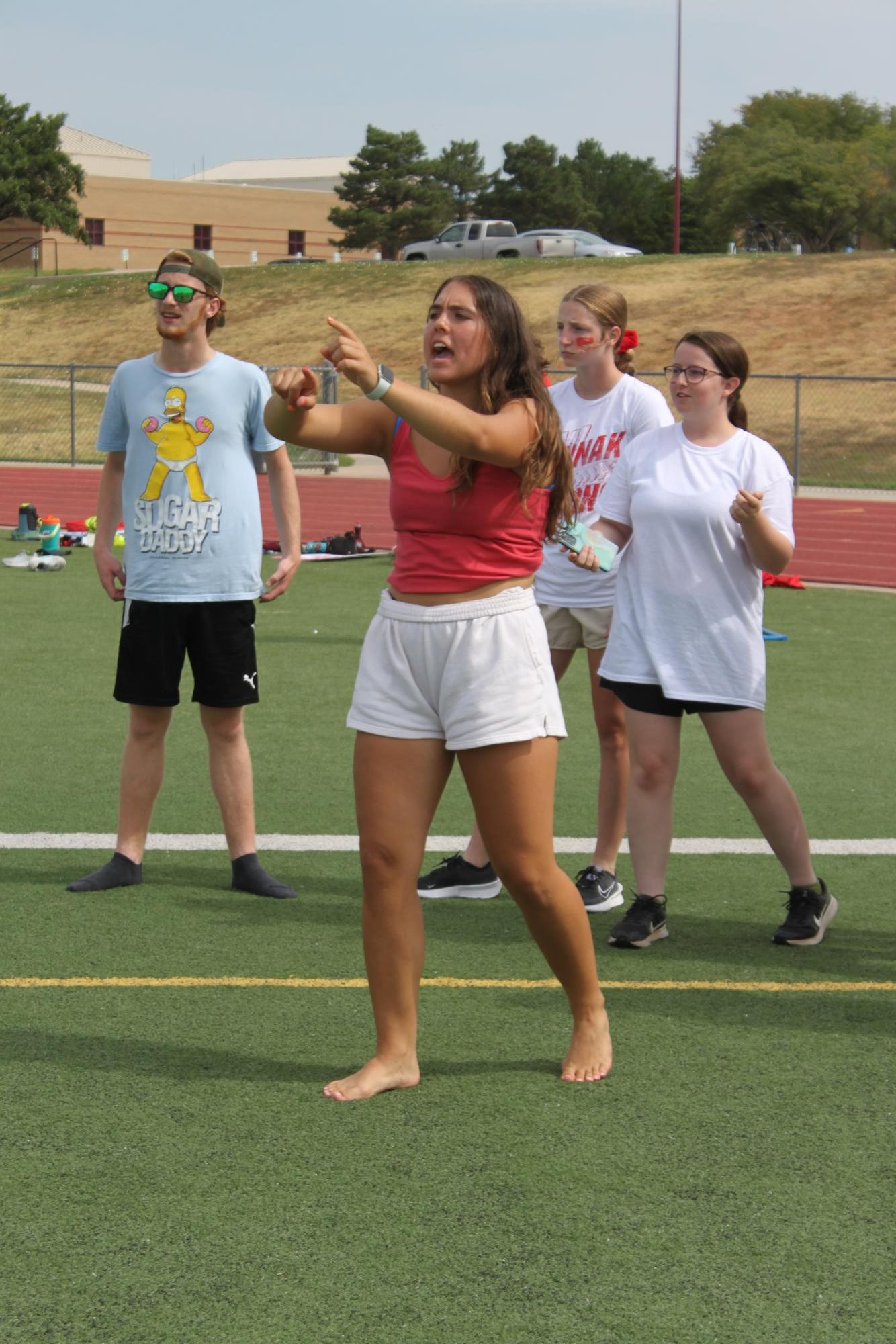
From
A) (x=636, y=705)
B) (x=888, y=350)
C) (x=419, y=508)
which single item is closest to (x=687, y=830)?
(x=636, y=705)

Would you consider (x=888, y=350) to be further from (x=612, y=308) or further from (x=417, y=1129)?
(x=417, y=1129)

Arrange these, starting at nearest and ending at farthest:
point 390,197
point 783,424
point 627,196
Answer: point 783,424 < point 390,197 < point 627,196

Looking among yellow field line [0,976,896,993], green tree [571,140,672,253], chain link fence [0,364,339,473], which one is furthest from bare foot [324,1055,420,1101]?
green tree [571,140,672,253]

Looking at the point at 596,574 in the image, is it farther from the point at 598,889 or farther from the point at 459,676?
the point at 459,676

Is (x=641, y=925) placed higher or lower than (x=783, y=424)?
lower

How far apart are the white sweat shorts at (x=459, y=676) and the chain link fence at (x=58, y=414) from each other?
20.2 m

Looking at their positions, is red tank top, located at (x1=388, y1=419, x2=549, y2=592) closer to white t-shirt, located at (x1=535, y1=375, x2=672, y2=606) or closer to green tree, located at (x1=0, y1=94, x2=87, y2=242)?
white t-shirt, located at (x1=535, y1=375, x2=672, y2=606)

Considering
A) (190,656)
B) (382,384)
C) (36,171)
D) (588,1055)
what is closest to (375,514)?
(190,656)

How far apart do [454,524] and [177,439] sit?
6.63 ft

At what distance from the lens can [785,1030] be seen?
14.5 ft

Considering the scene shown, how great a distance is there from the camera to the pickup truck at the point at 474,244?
53.1 metres

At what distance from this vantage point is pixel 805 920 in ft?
17.0

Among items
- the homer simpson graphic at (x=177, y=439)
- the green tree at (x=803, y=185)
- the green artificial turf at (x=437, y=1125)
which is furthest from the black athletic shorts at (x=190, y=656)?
the green tree at (x=803, y=185)

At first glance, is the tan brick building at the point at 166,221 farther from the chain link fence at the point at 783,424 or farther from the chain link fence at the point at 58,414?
the chain link fence at the point at 783,424
